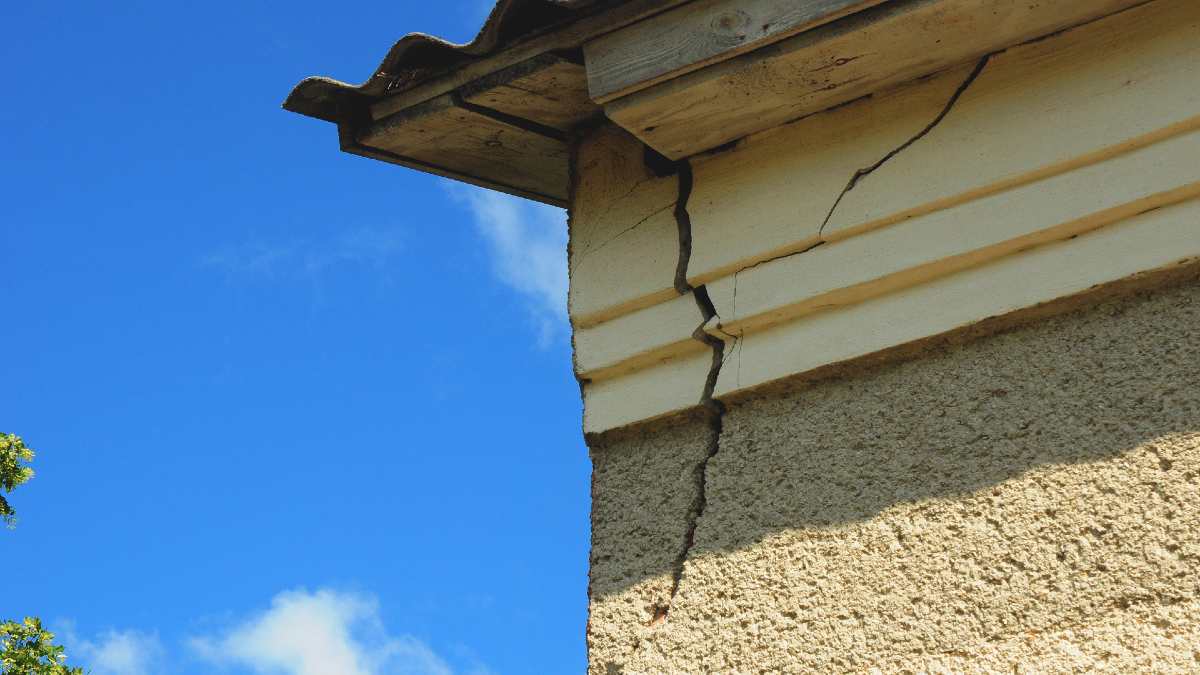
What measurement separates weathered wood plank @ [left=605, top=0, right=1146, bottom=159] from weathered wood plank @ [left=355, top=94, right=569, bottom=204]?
36 centimetres

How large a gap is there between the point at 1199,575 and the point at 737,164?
3.81 ft

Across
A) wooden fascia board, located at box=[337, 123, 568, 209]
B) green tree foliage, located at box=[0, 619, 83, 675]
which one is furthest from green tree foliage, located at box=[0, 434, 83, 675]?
wooden fascia board, located at box=[337, 123, 568, 209]

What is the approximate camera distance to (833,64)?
8.05 feet

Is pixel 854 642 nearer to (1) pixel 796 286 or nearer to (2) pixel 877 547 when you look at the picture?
(2) pixel 877 547

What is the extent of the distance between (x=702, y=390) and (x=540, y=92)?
27.3 inches

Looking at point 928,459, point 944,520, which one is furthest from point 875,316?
point 944,520

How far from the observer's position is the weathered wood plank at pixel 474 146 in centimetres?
275

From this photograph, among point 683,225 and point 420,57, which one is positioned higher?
point 420,57

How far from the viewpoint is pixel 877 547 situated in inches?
86.0

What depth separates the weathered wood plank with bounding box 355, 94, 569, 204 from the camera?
9.04 feet

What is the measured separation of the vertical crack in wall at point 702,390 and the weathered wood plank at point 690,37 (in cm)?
30

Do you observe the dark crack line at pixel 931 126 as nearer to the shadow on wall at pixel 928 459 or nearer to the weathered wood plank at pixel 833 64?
the weathered wood plank at pixel 833 64

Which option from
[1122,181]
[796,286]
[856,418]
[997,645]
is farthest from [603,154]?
[997,645]

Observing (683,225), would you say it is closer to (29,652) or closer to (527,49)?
(527,49)
